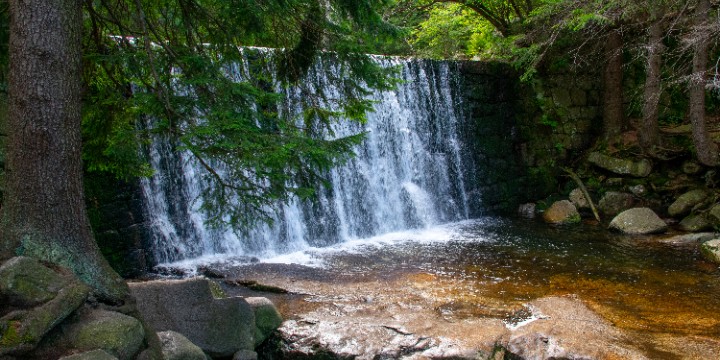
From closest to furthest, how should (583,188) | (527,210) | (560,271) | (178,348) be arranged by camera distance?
(178,348)
(560,271)
(583,188)
(527,210)

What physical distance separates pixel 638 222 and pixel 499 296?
4.89 m

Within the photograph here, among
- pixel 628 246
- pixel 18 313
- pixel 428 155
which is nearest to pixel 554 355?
pixel 18 313

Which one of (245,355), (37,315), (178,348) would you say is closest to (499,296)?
(245,355)

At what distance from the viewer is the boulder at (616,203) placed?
10836 millimetres

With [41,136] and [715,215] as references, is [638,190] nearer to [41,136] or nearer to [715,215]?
[715,215]

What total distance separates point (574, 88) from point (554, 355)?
959cm

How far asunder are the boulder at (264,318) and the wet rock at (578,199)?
329 inches

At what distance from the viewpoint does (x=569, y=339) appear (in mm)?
4539

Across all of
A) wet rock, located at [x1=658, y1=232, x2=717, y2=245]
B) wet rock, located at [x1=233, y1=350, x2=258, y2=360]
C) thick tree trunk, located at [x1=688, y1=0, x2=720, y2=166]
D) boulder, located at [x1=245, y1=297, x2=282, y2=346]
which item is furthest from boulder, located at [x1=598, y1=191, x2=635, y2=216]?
wet rock, located at [x1=233, y1=350, x2=258, y2=360]

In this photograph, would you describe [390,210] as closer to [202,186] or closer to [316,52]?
[202,186]

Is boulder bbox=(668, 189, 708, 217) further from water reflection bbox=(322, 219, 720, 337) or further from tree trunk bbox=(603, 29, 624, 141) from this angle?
tree trunk bbox=(603, 29, 624, 141)

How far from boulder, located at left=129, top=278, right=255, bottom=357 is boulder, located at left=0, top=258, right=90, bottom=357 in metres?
1.18

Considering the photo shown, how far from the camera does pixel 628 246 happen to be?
28.7 feet

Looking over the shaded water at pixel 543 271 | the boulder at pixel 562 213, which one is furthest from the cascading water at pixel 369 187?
the boulder at pixel 562 213
